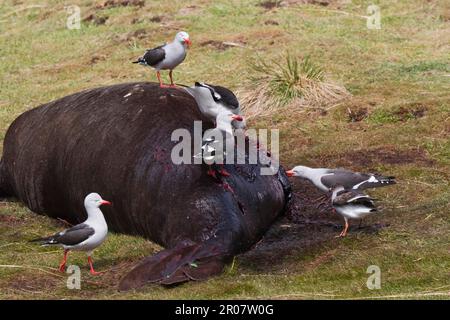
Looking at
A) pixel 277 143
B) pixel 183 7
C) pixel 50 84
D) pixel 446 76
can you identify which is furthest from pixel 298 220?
pixel 183 7

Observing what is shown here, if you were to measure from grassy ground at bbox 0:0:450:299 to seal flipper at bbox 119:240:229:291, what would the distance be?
0.40ft

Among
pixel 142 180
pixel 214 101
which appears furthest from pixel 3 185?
pixel 214 101

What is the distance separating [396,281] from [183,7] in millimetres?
14723

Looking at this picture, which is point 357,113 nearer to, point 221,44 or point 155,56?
point 155,56

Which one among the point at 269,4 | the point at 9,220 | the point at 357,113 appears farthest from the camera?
the point at 269,4

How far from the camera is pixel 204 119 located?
9.23 metres

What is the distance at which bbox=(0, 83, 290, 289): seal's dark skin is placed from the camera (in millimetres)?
7922

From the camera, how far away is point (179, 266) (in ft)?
24.6

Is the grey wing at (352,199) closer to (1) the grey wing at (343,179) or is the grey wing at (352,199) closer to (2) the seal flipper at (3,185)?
(1) the grey wing at (343,179)

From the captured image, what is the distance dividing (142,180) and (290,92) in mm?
6362

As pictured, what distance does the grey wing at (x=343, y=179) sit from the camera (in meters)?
8.71

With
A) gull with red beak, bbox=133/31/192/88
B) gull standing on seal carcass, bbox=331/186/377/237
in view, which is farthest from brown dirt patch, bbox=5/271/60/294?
gull with red beak, bbox=133/31/192/88

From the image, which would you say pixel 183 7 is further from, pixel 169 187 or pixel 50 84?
pixel 169 187

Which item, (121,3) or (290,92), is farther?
(121,3)
